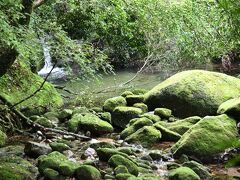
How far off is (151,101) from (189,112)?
1.21 m

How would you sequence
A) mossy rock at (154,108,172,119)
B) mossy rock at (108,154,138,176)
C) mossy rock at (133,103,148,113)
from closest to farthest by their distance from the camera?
mossy rock at (108,154,138,176), mossy rock at (154,108,172,119), mossy rock at (133,103,148,113)

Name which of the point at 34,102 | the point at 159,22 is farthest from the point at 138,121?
the point at 159,22

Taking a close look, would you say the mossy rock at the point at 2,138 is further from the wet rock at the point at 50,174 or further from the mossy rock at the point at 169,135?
the mossy rock at the point at 169,135

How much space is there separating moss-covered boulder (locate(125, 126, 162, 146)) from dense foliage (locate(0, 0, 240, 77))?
5.33 ft

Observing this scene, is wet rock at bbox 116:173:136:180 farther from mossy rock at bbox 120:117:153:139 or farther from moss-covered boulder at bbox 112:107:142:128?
moss-covered boulder at bbox 112:107:142:128

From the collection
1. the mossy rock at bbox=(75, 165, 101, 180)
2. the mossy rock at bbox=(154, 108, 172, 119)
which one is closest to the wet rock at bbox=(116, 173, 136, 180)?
the mossy rock at bbox=(75, 165, 101, 180)

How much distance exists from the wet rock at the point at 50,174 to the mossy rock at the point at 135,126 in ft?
9.65

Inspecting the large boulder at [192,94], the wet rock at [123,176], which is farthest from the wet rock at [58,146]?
the large boulder at [192,94]

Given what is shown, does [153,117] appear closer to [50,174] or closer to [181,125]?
[181,125]

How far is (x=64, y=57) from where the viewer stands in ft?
17.5

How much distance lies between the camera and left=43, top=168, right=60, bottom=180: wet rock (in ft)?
18.4

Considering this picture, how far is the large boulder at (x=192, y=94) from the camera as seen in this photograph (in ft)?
33.2

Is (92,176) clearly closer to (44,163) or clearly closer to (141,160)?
(44,163)

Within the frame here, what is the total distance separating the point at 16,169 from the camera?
18.4ft
